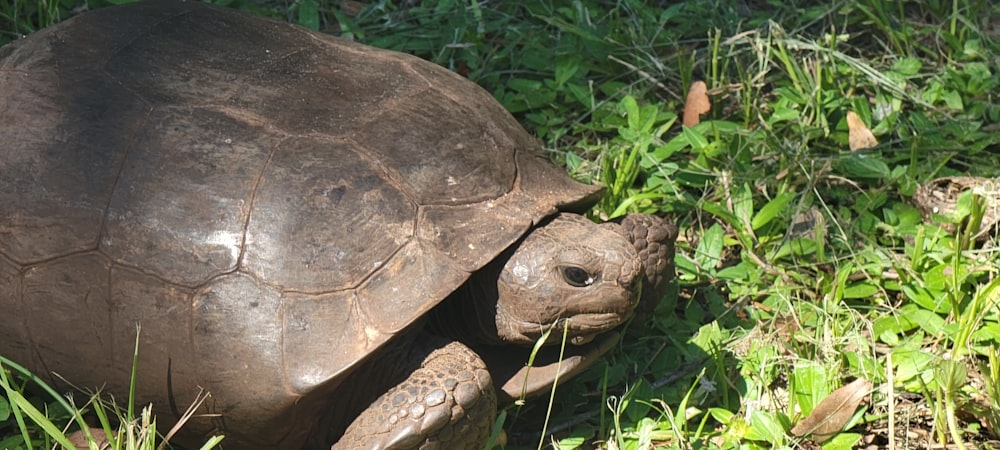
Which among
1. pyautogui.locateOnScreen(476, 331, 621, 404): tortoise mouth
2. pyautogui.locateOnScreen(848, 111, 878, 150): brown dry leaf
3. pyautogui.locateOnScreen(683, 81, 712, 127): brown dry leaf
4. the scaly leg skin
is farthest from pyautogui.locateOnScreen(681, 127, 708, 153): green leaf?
the scaly leg skin

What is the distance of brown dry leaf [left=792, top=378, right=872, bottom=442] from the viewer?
3.38 meters

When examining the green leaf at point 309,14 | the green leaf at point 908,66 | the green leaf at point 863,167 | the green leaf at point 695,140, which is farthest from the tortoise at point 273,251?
the green leaf at point 908,66

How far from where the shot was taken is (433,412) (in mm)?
3014

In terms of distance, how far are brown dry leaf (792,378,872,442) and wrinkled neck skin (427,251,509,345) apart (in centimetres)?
93

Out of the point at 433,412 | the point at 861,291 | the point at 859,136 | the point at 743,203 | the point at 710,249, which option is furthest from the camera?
the point at 859,136

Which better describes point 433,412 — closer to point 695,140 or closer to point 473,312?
point 473,312

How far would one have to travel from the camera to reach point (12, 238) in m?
3.10

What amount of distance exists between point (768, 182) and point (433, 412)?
6.35 feet

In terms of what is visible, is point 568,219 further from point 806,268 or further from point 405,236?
point 806,268

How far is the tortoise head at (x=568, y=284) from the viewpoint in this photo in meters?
3.25

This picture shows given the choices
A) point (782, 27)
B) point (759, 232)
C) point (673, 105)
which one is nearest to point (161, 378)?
point (759, 232)

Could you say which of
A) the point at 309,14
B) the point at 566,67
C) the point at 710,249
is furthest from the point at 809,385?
the point at 309,14

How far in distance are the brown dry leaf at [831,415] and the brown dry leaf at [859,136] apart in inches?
59.3

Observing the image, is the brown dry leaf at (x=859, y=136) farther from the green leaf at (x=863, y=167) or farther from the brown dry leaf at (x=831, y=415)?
the brown dry leaf at (x=831, y=415)
